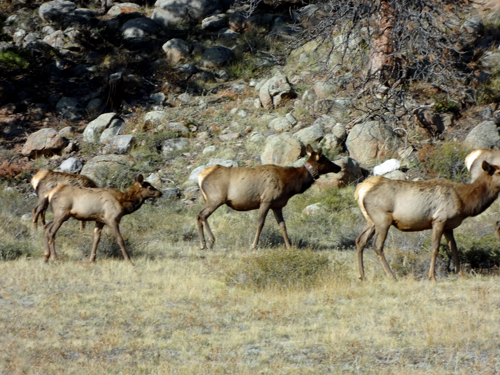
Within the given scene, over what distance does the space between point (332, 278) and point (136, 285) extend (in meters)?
3.44

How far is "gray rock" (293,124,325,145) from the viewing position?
21.9 meters

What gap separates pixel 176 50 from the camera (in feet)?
97.7

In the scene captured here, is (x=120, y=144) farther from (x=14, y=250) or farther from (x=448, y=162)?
(x=448, y=162)

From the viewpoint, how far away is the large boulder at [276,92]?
984 inches

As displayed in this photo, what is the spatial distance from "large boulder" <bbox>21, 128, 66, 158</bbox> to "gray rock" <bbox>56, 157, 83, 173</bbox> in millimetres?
1507

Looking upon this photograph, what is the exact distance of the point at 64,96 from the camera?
1104 inches

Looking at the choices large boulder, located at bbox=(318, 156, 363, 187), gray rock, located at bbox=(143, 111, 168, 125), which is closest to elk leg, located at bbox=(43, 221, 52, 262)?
large boulder, located at bbox=(318, 156, 363, 187)

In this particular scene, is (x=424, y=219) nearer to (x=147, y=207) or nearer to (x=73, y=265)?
(x=73, y=265)

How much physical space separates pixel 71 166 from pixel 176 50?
30.6ft

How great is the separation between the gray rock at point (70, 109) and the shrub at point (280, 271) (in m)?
17.2

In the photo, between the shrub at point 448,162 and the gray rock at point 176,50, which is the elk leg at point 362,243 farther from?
the gray rock at point 176,50

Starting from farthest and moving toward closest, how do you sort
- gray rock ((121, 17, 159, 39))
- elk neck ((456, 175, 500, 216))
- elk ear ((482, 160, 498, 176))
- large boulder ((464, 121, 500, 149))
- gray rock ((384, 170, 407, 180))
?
1. gray rock ((121, 17, 159, 39))
2. large boulder ((464, 121, 500, 149))
3. gray rock ((384, 170, 407, 180))
4. elk ear ((482, 160, 498, 176))
5. elk neck ((456, 175, 500, 216))

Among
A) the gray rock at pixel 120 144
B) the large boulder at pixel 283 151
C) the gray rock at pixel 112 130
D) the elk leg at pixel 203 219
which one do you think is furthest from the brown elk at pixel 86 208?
the gray rock at pixel 112 130

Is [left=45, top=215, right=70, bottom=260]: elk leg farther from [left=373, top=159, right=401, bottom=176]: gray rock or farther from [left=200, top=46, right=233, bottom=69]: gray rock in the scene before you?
[left=200, top=46, right=233, bottom=69]: gray rock
